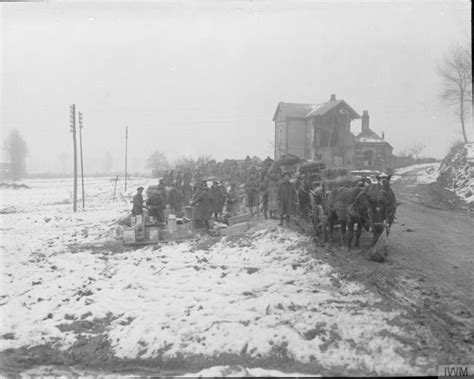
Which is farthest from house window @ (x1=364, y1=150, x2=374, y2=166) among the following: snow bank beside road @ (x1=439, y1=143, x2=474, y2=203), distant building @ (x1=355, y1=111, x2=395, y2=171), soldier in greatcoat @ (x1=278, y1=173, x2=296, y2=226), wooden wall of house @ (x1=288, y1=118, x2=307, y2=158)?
soldier in greatcoat @ (x1=278, y1=173, x2=296, y2=226)

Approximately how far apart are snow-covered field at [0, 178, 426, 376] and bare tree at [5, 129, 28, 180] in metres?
52.4

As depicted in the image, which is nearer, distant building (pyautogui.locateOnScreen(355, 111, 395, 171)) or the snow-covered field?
the snow-covered field

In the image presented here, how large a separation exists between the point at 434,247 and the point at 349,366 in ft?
23.1

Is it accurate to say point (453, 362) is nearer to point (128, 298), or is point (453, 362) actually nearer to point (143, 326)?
point (143, 326)

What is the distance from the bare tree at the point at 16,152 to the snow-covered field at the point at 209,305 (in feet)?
172

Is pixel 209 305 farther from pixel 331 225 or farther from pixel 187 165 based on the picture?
pixel 187 165

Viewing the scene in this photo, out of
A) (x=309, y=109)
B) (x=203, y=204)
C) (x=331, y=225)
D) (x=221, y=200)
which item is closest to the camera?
(x=331, y=225)

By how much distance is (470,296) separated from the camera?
707cm

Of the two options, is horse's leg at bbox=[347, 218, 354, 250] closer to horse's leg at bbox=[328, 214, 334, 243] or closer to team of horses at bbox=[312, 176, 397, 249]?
team of horses at bbox=[312, 176, 397, 249]

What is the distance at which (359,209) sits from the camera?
9.55 meters

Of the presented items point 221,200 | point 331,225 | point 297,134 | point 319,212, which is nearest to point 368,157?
point 297,134

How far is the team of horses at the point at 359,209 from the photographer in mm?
9219

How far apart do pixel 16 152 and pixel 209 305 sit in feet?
214

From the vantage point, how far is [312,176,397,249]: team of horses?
922 cm
